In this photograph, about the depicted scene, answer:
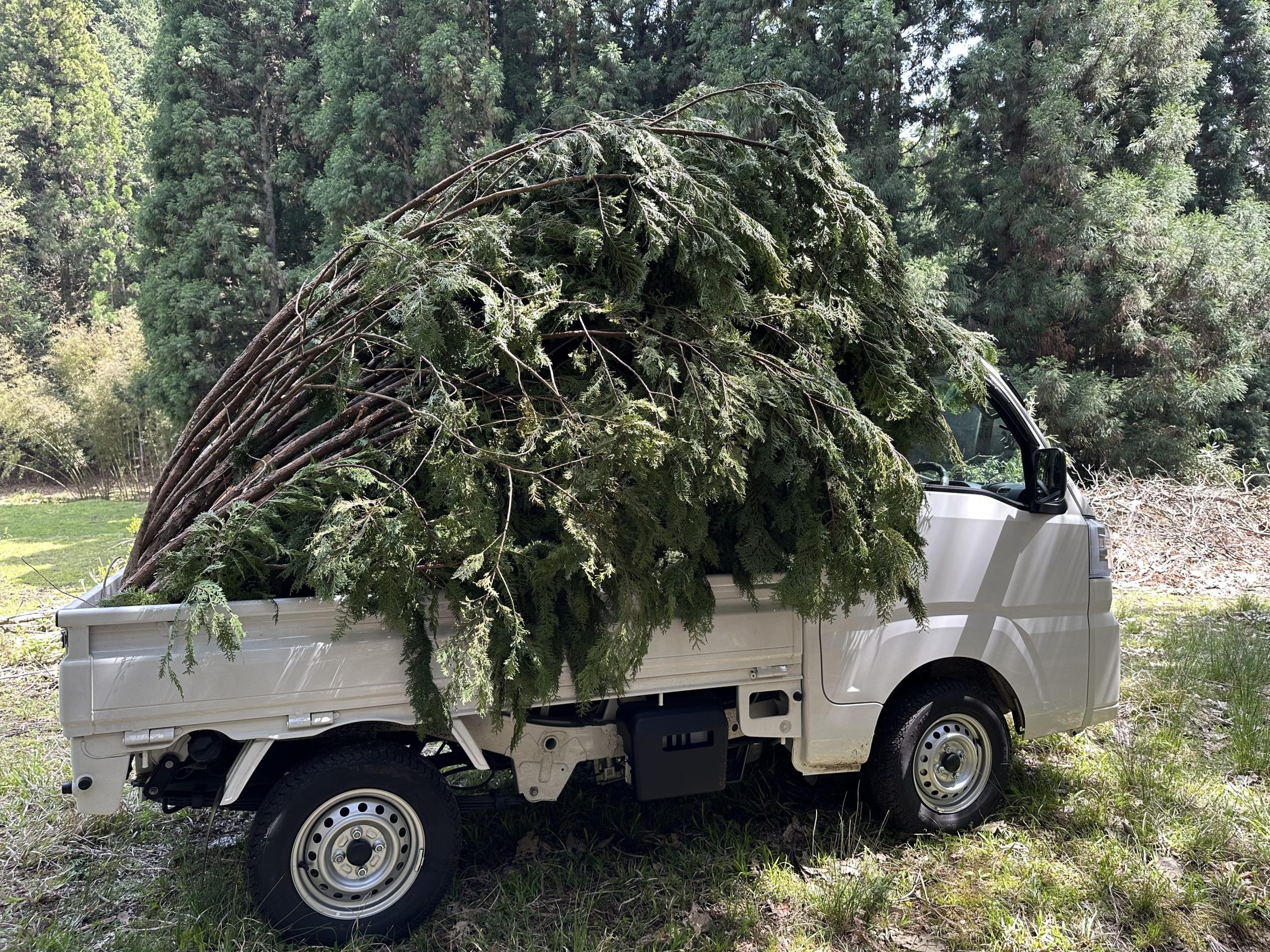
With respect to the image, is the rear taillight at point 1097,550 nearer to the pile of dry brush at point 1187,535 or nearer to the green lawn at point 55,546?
the green lawn at point 55,546

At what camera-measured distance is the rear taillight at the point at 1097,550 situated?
4.17m

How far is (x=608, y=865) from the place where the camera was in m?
3.85

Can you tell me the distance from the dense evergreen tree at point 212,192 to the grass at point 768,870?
1438cm

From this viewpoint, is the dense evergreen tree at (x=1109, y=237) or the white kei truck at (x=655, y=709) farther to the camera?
the dense evergreen tree at (x=1109, y=237)

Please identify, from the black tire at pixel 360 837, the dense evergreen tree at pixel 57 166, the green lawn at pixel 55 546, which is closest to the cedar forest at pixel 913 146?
the green lawn at pixel 55 546

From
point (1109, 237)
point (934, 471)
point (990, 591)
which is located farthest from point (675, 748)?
point (1109, 237)

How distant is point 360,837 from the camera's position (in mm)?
3168

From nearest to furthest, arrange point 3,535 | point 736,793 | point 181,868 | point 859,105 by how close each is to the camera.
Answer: point 181,868 → point 736,793 → point 859,105 → point 3,535

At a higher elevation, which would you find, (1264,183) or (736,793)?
(1264,183)

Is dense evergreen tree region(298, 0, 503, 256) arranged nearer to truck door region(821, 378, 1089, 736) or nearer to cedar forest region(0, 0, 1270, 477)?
cedar forest region(0, 0, 1270, 477)

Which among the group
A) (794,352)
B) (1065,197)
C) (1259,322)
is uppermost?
(1065,197)

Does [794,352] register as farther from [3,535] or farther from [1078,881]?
[3,535]

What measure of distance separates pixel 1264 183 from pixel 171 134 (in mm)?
23179

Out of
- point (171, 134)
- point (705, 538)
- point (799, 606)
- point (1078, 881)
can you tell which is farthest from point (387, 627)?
point (171, 134)
